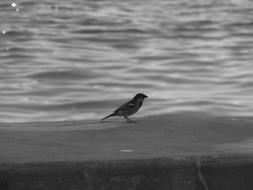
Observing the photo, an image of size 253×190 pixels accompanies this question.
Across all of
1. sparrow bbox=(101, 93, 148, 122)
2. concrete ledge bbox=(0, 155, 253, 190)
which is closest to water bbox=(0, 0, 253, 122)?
sparrow bbox=(101, 93, 148, 122)

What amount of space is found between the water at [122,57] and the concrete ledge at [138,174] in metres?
15.0

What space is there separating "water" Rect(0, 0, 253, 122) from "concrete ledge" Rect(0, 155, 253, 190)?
14984 mm

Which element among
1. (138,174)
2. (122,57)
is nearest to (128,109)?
(138,174)

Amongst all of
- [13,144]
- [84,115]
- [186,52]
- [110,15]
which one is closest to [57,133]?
[13,144]

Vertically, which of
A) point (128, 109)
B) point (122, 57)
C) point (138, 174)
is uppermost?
point (138, 174)

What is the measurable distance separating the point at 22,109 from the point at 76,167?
693 inches

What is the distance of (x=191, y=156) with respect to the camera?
859 centimetres

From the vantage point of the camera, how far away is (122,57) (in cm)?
3712

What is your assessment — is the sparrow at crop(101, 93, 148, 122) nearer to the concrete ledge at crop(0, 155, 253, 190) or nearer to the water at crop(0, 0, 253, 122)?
the concrete ledge at crop(0, 155, 253, 190)

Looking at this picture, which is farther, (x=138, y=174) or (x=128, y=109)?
(x=128, y=109)

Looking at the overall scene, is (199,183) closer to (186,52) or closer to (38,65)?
(38,65)

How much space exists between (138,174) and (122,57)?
2881 cm

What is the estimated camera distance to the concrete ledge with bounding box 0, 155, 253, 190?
8.18m

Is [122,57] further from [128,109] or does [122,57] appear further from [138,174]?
[138,174]
